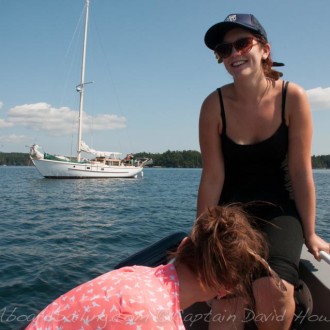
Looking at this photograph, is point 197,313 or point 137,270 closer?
point 137,270

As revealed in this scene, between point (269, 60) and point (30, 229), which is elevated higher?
point (269, 60)

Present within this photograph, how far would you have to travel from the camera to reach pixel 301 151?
2414 millimetres

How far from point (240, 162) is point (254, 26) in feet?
2.86

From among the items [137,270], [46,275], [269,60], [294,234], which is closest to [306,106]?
[269,60]

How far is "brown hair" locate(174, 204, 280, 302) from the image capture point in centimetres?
164

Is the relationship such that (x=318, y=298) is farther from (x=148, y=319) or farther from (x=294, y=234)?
(x=148, y=319)

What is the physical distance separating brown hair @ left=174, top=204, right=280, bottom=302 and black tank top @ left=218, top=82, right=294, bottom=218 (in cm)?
71

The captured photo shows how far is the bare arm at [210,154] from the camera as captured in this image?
259 centimetres

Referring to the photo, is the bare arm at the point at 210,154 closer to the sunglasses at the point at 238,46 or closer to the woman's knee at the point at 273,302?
the sunglasses at the point at 238,46

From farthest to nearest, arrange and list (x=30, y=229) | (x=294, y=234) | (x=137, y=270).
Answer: (x=30, y=229) → (x=294, y=234) → (x=137, y=270)

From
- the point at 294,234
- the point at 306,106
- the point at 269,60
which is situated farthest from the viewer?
the point at 269,60

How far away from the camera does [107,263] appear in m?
7.98

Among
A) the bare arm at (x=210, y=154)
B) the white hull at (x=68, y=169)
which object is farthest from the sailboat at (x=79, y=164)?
the bare arm at (x=210, y=154)

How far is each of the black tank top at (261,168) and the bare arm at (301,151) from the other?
49 mm
